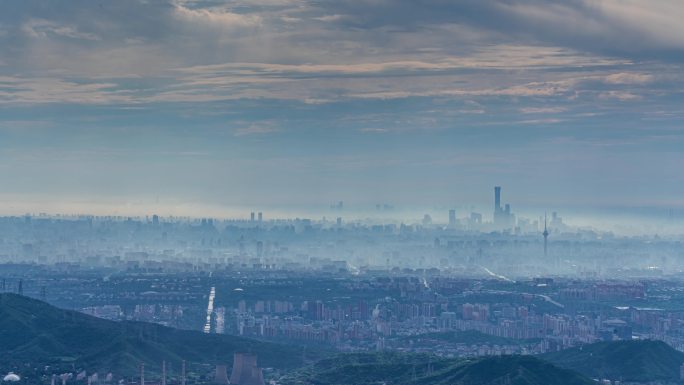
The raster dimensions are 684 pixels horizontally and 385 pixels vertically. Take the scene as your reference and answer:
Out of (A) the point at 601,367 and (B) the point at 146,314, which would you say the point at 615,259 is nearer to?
(B) the point at 146,314

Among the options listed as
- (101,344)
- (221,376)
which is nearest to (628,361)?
(221,376)

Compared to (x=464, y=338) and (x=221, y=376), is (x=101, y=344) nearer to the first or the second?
(x=221, y=376)

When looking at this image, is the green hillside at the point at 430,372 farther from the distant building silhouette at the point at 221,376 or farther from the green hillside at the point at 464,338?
the green hillside at the point at 464,338

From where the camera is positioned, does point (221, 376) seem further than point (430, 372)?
No

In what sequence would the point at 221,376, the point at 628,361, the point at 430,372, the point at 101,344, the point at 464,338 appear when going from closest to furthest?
the point at 221,376, the point at 430,372, the point at 628,361, the point at 101,344, the point at 464,338

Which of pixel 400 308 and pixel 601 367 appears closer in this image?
pixel 601 367

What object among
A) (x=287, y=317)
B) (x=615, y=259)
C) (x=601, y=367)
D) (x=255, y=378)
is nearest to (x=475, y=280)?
(x=287, y=317)

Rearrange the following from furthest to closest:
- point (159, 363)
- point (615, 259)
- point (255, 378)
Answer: point (615, 259) → point (159, 363) → point (255, 378)

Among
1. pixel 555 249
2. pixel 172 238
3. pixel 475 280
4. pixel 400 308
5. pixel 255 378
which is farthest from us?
pixel 172 238
